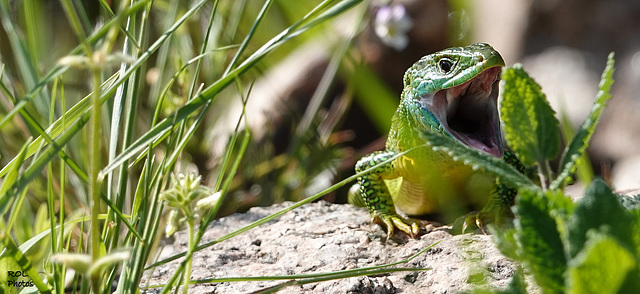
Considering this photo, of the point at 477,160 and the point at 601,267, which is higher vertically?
the point at 477,160

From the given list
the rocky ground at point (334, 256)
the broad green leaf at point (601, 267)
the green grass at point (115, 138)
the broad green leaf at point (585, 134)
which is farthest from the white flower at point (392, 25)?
the broad green leaf at point (601, 267)

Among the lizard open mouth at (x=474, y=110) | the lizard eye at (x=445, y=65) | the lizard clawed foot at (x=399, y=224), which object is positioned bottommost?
the lizard clawed foot at (x=399, y=224)

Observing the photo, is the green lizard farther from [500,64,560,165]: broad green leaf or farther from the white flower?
the white flower

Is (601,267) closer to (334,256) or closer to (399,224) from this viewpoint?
(334,256)

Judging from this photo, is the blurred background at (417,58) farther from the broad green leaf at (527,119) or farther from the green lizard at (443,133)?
the broad green leaf at (527,119)

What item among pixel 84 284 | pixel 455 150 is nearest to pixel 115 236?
pixel 84 284

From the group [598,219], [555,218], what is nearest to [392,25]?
[555,218]

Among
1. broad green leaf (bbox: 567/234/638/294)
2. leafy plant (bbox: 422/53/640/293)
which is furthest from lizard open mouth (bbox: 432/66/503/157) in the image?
broad green leaf (bbox: 567/234/638/294)
